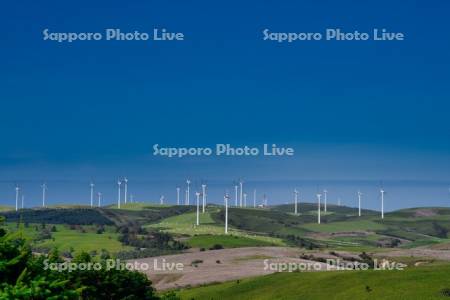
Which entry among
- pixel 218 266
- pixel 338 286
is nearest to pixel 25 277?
pixel 338 286

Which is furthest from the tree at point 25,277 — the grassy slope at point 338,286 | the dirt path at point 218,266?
the dirt path at point 218,266

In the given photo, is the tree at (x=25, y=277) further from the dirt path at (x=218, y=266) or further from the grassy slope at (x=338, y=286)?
the dirt path at (x=218, y=266)

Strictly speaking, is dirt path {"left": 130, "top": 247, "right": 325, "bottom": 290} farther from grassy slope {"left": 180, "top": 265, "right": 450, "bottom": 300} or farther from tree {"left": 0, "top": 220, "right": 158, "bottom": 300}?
tree {"left": 0, "top": 220, "right": 158, "bottom": 300}

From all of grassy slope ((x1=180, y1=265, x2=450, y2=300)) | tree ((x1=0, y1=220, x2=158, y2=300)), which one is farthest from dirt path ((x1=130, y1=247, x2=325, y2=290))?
tree ((x1=0, y1=220, x2=158, y2=300))

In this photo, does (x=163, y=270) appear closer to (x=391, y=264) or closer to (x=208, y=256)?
(x=208, y=256)

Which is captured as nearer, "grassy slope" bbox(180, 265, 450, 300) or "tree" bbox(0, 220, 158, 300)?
"tree" bbox(0, 220, 158, 300)

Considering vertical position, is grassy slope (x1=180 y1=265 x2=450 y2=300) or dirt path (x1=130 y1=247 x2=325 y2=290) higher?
grassy slope (x1=180 y1=265 x2=450 y2=300)

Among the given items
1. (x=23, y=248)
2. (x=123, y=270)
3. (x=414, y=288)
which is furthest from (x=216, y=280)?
(x=23, y=248)
